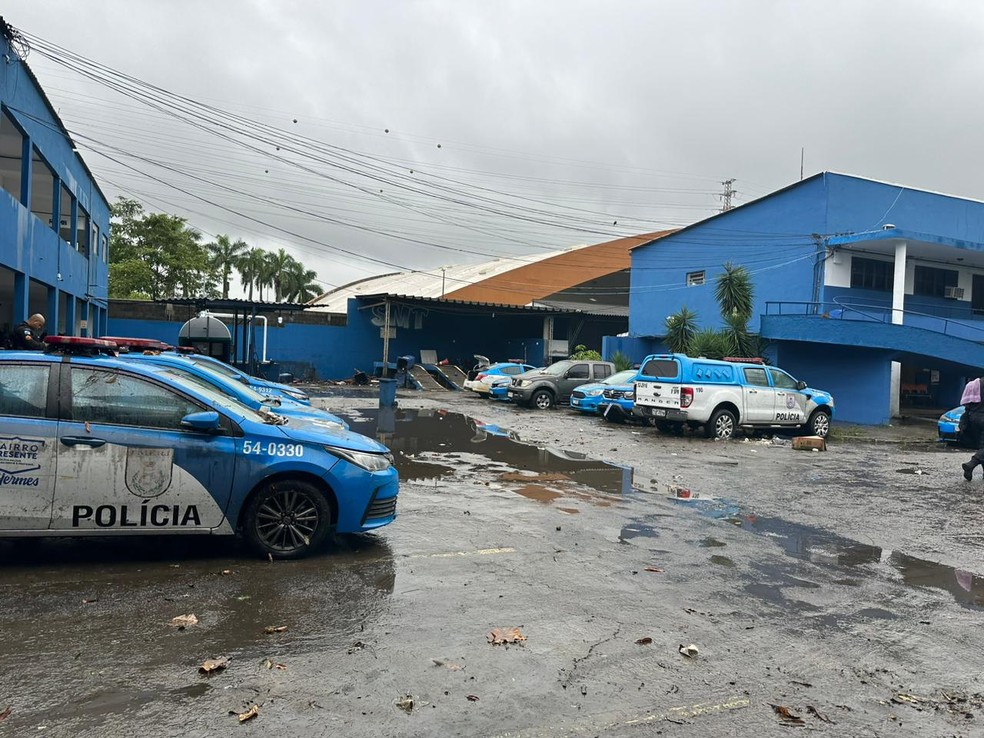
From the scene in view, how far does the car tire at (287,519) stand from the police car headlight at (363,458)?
1.09 feet

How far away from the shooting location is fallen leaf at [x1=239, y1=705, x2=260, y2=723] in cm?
353

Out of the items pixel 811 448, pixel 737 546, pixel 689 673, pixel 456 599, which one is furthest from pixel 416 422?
pixel 689 673

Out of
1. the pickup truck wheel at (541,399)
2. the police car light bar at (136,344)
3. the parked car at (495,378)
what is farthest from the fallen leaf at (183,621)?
the parked car at (495,378)

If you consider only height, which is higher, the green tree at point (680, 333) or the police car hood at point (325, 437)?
the green tree at point (680, 333)

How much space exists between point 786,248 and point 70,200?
948 inches

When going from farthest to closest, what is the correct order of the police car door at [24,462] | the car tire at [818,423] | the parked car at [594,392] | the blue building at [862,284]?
Answer: the blue building at [862,284]
the parked car at [594,392]
the car tire at [818,423]
the police car door at [24,462]

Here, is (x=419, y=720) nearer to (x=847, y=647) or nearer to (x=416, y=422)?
(x=847, y=647)

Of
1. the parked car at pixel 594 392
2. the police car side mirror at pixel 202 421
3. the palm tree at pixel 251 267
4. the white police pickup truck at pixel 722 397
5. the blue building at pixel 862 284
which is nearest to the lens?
the police car side mirror at pixel 202 421

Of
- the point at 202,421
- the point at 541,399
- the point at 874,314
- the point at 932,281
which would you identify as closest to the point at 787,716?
the point at 202,421

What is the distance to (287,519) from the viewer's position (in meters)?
6.02

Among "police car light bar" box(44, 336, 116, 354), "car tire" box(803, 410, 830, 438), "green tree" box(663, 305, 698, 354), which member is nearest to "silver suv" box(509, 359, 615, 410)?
"green tree" box(663, 305, 698, 354)

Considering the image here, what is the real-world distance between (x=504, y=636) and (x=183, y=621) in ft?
6.59

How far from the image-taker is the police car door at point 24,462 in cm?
546

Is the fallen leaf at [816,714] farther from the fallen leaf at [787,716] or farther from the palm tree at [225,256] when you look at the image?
the palm tree at [225,256]
